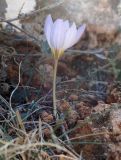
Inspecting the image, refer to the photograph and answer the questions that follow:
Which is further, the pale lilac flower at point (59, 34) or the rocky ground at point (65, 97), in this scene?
the pale lilac flower at point (59, 34)

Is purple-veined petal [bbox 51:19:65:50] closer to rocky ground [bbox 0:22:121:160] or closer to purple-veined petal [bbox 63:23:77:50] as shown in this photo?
purple-veined petal [bbox 63:23:77:50]

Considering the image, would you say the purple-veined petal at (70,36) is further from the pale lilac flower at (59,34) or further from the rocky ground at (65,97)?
the rocky ground at (65,97)

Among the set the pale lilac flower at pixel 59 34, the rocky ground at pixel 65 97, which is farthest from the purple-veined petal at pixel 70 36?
the rocky ground at pixel 65 97

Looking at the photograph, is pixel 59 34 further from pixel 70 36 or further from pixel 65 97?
pixel 65 97

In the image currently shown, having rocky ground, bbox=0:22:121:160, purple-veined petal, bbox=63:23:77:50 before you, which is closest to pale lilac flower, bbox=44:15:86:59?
purple-veined petal, bbox=63:23:77:50

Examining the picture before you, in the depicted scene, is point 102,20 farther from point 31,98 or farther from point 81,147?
point 81,147

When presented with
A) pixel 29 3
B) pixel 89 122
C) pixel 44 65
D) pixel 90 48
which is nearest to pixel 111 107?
pixel 89 122

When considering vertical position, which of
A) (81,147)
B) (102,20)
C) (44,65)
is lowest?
(81,147)

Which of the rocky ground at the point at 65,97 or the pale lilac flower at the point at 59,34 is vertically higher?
the pale lilac flower at the point at 59,34

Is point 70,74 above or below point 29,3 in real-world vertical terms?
below
